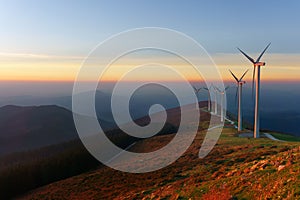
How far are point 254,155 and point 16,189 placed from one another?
212ft

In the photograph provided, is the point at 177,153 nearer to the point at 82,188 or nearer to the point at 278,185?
the point at 82,188

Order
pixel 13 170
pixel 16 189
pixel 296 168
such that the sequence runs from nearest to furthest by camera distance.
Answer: pixel 296 168, pixel 16 189, pixel 13 170

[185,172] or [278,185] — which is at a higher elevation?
[278,185]

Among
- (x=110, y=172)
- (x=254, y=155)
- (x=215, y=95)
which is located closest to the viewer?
(x=254, y=155)

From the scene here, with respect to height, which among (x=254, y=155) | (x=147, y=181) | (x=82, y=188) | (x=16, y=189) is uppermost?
(x=254, y=155)

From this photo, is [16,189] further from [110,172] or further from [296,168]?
[296,168]

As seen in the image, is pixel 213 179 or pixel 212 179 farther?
pixel 212 179

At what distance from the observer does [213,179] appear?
101 feet

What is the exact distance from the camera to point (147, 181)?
140ft

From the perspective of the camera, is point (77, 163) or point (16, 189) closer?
point (16, 189)

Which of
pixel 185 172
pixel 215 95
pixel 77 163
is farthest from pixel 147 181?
pixel 215 95

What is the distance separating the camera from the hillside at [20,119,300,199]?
22.1 meters

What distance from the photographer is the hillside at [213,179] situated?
72.6 feet

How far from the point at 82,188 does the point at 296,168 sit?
35008 millimetres
